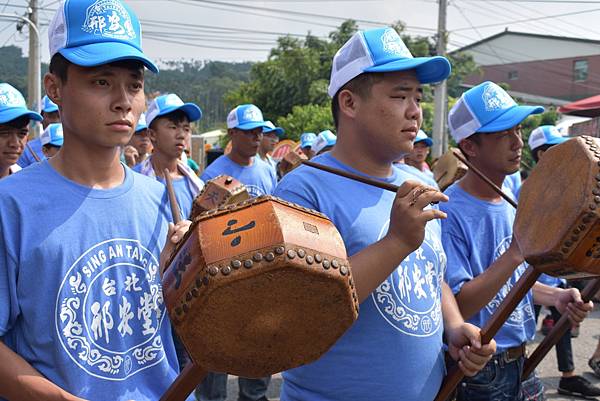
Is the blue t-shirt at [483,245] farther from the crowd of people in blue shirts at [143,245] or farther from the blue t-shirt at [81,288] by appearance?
the blue t-shirt at [81,288]

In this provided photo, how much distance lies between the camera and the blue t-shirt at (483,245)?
2.90 meters

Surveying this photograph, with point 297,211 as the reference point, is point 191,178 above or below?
below

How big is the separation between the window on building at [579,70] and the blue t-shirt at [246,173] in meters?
43.3

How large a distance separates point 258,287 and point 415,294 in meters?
0.99

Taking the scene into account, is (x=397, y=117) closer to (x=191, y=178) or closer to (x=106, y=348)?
(x=106, y=348)

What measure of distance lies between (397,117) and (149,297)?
1.01 m

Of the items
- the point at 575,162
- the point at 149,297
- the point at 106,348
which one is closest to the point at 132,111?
the point at 149,297

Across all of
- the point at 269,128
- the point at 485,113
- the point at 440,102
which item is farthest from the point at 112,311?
the point at 440,102

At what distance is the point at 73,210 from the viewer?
1828mm

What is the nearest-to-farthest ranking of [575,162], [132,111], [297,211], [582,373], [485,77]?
1. [297,211]
2. [132,111]
3. [575,162]
4. [582,373]
5. [485,77]

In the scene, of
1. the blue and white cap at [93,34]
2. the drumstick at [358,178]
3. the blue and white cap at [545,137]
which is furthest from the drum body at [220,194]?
the blue and white cap at [545,137]

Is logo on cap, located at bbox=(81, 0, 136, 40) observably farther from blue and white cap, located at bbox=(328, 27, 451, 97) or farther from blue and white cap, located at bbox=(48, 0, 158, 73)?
blue and white cap, located at bbox=(328, 27, 451, 97)

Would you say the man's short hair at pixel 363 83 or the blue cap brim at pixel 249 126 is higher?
the man's short hair at pixel 363 83

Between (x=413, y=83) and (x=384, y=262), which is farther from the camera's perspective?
(x=413, y=83)
